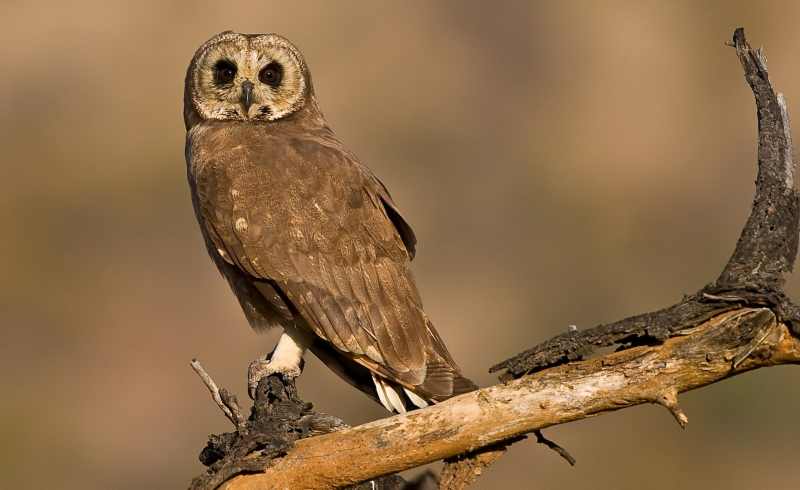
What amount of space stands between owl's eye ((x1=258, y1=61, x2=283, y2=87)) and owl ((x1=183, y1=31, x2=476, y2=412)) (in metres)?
0.32

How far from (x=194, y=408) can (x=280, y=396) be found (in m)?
8.66

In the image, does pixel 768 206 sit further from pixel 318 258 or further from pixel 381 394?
pixel 318 258

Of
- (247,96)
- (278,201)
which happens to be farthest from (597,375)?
(247,96)

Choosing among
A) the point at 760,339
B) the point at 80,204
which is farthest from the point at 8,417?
the point at 760,339

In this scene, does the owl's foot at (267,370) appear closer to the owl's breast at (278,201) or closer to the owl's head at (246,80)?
the owl's breast at (278,201)

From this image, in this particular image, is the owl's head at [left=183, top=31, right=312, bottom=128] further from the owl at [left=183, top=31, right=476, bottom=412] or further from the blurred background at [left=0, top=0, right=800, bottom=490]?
the blurred background at [left=0, top=0, right=800, bottom=490]

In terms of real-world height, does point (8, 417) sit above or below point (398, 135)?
below

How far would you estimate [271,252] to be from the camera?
249 inches

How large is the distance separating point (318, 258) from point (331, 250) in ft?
0.26

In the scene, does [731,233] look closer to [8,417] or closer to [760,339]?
[8,417]

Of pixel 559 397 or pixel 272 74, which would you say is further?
pixel 272 74

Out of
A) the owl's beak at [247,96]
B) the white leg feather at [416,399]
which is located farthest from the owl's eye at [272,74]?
the white leg feather at [416,399]

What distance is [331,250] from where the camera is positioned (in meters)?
6.40

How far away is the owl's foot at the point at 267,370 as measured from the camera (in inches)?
256
